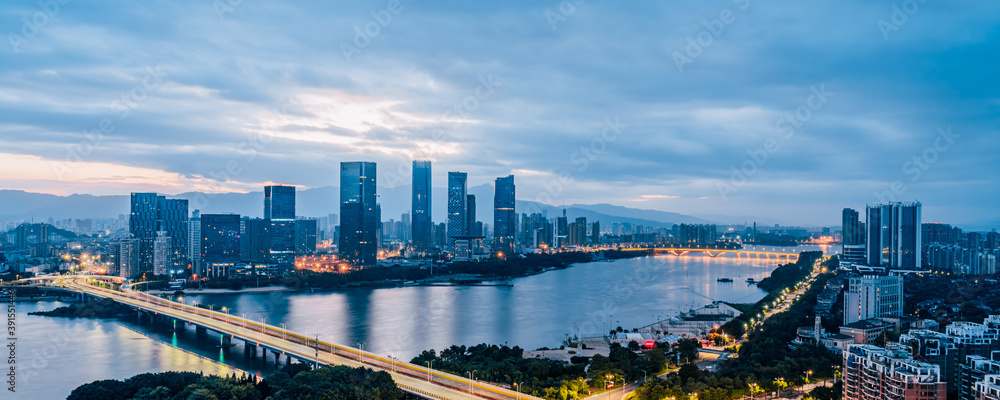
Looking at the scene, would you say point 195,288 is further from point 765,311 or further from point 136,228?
point 765,311

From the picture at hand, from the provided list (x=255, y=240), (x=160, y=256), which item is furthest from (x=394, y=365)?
(x=255, y=240)

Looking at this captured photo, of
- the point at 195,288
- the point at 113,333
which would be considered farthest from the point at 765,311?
the point at 195,288

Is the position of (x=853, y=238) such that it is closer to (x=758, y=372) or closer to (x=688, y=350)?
(x=688, y=350)

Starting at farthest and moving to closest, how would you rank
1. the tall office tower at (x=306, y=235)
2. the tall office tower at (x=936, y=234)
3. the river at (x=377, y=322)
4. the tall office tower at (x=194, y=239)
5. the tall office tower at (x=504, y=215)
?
the tall office tower at (x=504, y=215)
the tall office tower at (x=306, y=235)
the tall office tower at (x=936, y=234)
the tall office tower at (x=194, y=239)
the river at (x=377, y=322)

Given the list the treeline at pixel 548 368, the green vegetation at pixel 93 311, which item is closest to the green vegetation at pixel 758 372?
the treeline at pixel 548 368

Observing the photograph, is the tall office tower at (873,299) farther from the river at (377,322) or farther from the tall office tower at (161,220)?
the tall office tower at (161,220)

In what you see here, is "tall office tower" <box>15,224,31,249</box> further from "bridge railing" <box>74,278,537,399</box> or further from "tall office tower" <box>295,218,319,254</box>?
"bridge railing" <box>74,278,537,399</box>

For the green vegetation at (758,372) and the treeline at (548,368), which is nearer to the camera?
the green vegetation at (758,372)
